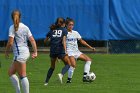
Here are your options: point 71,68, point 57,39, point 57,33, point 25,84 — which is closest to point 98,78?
point 71,68

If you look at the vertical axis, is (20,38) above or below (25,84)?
above

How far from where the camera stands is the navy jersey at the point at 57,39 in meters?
15.7

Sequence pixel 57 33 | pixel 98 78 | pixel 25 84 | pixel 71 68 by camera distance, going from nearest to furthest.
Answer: pixel 25 84
pixel 57 33
pixel 71 68
pixel 98 78

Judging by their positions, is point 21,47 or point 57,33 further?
point 57,33

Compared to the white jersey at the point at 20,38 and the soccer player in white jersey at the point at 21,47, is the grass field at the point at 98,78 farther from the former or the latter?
the white jersey at the point at 20,38

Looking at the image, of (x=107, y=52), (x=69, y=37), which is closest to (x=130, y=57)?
(x=107, y=52)

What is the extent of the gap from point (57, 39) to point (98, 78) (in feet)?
8.89

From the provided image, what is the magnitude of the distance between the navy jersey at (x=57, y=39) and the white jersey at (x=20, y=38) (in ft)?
12.5

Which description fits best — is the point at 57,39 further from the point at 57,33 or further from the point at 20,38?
the point at 20,38

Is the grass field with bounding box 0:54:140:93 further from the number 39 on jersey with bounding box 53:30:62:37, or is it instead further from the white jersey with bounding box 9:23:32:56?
the white jersey with bounding box 9:23:32:56

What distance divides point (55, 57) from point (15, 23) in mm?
4232

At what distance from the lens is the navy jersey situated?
15.7 meters

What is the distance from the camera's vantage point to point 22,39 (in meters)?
11.9

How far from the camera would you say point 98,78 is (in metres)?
17.9
